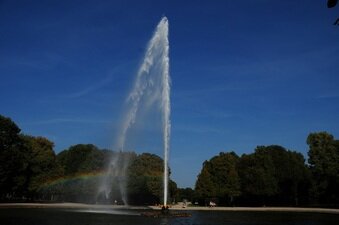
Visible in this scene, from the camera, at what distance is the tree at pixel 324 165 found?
9800 centimetres

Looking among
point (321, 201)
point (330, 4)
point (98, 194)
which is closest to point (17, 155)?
point (98, 194)

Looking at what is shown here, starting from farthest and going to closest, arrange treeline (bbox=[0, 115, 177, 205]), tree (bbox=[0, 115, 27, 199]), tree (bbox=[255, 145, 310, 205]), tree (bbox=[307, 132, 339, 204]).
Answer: tree (bbox=[255, 145, 310, 205]), treeline (bbox=[0, 115, 177, 205]), tree (bbox=[307, 132, 339, 204]), tree (bbox=[0, 115, 27, 199])

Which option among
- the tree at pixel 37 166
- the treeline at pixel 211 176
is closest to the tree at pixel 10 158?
the treeline at pixel 211 176

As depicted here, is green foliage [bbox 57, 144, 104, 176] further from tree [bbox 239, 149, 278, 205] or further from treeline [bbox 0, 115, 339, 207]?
tree [bbox 239, 149, 278, 205]

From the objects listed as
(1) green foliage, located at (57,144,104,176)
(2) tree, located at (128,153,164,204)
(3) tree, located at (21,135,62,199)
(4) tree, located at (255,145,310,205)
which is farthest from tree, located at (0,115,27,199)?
(4) tree, located at (255,145,310,205)

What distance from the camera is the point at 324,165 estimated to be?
4021 inches

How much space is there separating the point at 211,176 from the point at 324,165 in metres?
27.7

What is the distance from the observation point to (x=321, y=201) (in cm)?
10631

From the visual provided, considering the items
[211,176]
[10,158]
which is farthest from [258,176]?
[10,158]

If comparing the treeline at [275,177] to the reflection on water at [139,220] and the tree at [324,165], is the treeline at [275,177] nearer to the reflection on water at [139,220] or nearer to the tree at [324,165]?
the tree at [324,165]

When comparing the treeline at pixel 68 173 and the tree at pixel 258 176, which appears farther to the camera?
the tree at pixel 258 176

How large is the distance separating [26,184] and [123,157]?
3566 cm

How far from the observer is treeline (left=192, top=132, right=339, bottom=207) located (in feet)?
334

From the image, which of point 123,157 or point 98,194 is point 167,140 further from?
point 98,194
